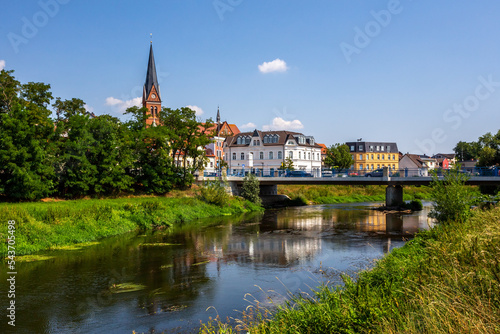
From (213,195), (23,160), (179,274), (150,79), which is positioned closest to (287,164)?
(150,79)

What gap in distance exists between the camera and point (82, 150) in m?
41.3

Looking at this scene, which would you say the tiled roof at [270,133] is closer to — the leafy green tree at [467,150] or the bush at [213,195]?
the bush at [213,195]

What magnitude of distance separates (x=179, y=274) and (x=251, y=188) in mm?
36827

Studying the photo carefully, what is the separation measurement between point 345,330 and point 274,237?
22525 mm

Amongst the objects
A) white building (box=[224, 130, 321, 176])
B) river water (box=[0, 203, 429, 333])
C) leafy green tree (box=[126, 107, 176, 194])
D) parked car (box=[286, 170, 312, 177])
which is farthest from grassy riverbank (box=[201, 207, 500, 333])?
white building (box=[224, 130, 321, 176])

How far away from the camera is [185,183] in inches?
2079

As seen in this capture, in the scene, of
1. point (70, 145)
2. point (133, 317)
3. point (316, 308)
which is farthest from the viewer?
→ point (70, 145)

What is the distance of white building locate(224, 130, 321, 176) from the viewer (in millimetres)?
99125

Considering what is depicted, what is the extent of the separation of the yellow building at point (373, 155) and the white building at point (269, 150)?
37.5 meters

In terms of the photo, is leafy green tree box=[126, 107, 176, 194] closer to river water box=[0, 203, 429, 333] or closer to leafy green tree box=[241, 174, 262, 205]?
leafy green tree box=[241, 174, 262, 205]

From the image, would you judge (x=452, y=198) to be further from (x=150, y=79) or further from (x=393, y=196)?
(x=150, y=79)

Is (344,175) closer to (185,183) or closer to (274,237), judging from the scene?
(185,183)

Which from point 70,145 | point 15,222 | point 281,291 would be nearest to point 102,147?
point 70,145

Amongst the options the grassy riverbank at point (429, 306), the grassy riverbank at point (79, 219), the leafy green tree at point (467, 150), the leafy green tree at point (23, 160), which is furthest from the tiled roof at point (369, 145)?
the grassy riverbank at point (429, 306)
